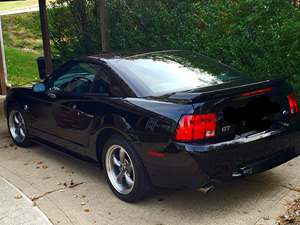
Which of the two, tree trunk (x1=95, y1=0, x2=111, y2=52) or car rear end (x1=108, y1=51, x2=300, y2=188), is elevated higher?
tree trunk (x1=95, y1=0, x2=111, y2=52)

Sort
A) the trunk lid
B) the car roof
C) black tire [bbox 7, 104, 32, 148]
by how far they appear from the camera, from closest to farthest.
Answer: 1. the trunk lid
2. the car roof
3. black tire [bbox 7, 104, 32, 148]

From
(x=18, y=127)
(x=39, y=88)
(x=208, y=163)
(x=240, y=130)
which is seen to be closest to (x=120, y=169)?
(x=208, y=163)

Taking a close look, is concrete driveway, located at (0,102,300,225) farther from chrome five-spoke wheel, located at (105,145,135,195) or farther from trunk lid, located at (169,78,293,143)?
trunk lid, located at (169,78,293,143)

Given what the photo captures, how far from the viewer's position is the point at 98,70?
5.40 m

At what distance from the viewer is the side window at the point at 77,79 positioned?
553 centimetres

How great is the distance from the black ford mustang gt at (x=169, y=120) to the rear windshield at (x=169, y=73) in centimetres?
1

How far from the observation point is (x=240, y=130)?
4.48 m

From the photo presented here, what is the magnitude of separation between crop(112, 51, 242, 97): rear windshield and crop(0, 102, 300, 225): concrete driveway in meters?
1.10

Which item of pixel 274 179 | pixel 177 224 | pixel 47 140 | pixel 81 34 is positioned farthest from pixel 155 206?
pixel 81 34

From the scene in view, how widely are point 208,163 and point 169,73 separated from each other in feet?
4.35

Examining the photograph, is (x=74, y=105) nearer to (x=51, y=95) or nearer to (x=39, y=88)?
(x=51, y=95)

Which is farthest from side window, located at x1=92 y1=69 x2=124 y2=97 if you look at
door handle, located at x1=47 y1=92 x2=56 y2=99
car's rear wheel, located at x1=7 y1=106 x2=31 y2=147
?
car's rear wheel, located at x1=7 y1=106 x2=31 y2=147

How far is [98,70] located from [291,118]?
83.4 inches

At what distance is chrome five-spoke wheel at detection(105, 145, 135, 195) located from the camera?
490 cm
